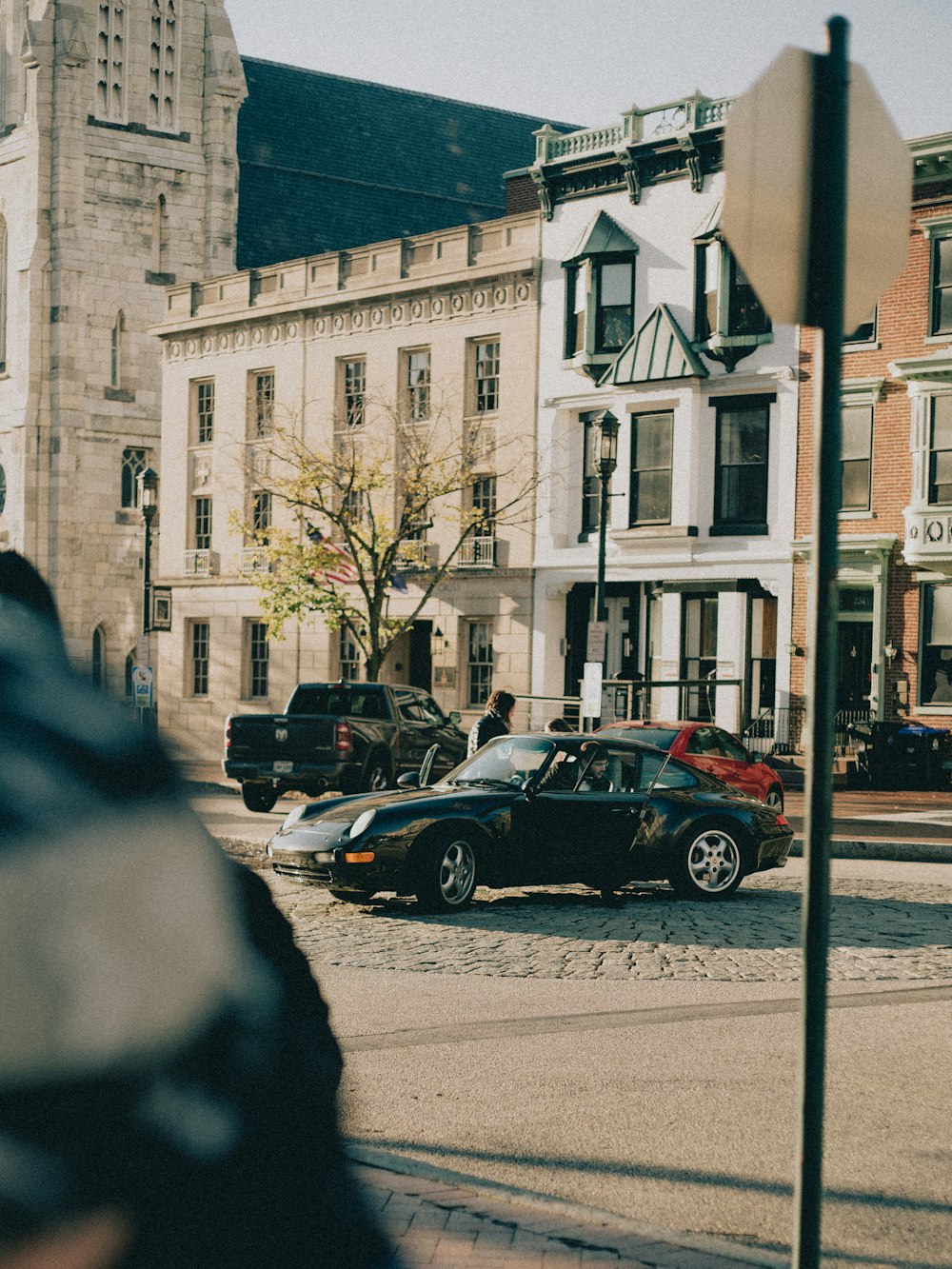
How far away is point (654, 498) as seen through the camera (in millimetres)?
34344

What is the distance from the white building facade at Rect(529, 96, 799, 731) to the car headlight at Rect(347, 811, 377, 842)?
17.9 m

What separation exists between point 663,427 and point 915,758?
9.01 meters

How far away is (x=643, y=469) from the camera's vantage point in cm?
3466

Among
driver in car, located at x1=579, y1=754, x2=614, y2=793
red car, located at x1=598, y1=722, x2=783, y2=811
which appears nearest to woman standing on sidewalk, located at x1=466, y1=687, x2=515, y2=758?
driver in car, located at x1=579, y1=754, x2=614, y2=793

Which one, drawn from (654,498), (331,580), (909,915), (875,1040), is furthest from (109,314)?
(875,1040)

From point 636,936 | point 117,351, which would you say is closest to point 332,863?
point 636,936

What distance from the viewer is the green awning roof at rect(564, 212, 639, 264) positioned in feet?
115

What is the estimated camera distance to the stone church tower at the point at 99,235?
177 feet

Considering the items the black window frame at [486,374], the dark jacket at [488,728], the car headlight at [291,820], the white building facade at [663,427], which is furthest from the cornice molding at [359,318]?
the car headlight at [291,820]

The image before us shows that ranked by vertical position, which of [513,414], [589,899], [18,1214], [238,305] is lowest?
[589,899]

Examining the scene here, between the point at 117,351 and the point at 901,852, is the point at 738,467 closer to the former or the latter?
the point at 901,852

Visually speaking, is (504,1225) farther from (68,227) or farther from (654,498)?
(68,227)

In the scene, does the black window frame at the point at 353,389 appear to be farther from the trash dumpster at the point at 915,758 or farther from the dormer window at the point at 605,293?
the trash dumpster at the point at 915,758

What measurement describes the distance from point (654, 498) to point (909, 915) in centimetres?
2201
